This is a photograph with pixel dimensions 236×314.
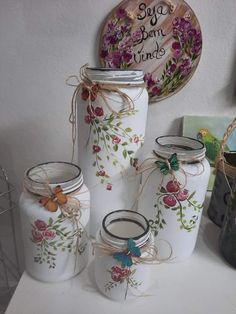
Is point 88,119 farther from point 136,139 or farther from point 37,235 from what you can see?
point 37,235

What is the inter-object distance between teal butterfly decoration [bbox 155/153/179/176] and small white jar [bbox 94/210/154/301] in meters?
0.09

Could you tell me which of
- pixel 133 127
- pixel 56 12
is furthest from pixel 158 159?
pixel 56 12

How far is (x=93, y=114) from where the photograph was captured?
1.63ft

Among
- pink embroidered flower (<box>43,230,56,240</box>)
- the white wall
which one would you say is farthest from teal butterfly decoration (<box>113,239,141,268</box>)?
the white wall

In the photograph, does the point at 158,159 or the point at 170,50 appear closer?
the point at 158,159

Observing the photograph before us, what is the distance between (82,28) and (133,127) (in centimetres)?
30

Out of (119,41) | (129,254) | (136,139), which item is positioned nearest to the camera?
(129,254)

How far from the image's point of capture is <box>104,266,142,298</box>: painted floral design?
44 centimetres

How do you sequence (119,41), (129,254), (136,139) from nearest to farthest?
(129,254) → (136,139) → (119,41)

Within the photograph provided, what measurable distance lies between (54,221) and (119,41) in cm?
42

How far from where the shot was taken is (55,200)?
1.43 ft

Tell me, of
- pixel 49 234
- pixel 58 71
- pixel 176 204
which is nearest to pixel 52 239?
pixel 49 234

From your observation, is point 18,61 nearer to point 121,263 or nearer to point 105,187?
point 105,187

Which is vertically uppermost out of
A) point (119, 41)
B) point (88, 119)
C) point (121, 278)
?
point (119, 41)
